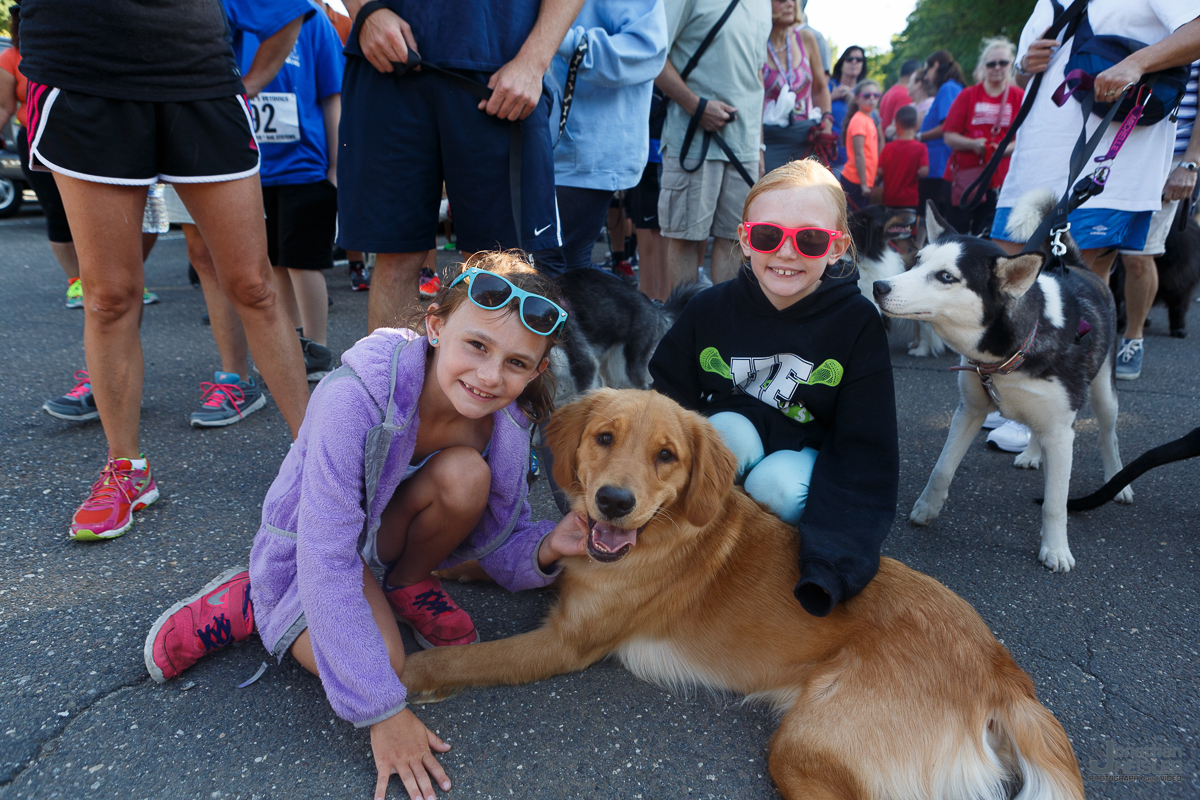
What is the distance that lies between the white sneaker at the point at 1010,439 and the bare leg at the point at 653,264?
108 inches

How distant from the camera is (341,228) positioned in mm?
2793

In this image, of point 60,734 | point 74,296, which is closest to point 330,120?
point 74,296

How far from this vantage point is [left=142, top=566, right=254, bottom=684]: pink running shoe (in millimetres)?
2012

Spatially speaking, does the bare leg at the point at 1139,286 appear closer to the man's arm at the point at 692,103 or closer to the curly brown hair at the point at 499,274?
the man's arm at the point at 692,103

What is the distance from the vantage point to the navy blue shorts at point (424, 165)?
2662mm

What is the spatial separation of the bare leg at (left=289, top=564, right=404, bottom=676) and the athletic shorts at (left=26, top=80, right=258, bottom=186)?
1.75m

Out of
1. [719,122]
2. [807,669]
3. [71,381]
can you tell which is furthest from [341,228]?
[71,381]

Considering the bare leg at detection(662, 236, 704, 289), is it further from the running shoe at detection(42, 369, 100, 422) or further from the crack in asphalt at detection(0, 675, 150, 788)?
the crack in asphalt at detection(0, 675, 150, 788)

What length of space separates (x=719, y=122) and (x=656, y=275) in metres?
1.71

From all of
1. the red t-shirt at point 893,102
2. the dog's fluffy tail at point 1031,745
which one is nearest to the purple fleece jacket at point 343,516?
the dog's fluffy tail at point 1031,745

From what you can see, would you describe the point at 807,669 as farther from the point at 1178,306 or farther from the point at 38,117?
the point at 1178,306

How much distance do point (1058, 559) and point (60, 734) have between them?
3.55 metres

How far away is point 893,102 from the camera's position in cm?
1012

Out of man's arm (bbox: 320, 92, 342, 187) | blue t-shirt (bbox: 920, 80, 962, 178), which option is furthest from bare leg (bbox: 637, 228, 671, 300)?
blue t-shirt (bbox: 920, 80, 962, 178)
